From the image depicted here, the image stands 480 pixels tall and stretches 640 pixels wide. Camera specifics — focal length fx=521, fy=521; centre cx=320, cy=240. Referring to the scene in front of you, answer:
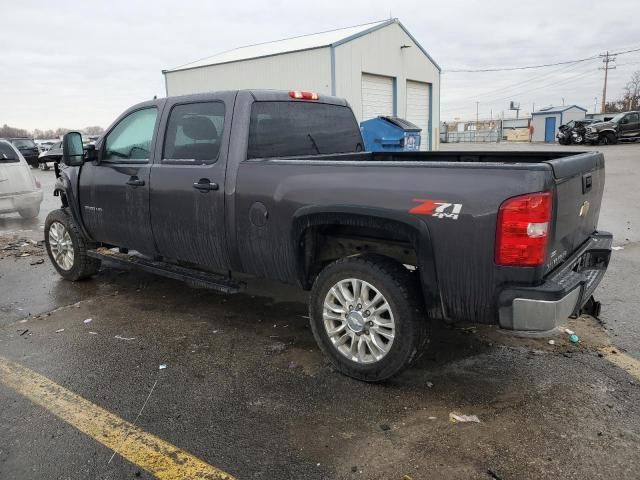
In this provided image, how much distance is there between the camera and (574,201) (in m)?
3.10

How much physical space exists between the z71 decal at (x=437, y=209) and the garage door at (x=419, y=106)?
22021 millimetres

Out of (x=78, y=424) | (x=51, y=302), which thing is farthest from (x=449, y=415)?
(x=51, y=302)

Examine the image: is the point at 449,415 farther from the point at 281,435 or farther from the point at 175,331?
the point at 175,331

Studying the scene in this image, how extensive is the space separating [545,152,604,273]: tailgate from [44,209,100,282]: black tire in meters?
4.73

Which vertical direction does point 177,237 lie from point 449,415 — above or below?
above

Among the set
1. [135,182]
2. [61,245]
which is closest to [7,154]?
[61,245]

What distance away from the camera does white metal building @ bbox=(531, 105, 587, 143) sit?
44.8 metres

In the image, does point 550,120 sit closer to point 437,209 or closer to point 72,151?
point 72,151

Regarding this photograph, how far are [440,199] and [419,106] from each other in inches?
912

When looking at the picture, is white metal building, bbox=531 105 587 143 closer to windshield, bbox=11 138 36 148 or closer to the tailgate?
windshield, bbox=11 138 36 148

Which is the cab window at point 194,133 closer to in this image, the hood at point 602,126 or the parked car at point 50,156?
the parked car at point 50,156

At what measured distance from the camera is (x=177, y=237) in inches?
173

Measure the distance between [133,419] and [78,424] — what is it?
1.01ft

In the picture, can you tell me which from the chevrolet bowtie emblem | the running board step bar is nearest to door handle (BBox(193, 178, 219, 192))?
the running board step bar
